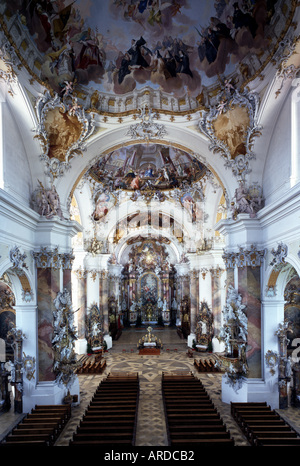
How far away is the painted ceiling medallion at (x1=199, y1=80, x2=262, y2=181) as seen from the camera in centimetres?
1250

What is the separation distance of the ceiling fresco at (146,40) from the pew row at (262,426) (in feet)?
37.2

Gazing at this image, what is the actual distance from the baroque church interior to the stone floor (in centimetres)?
11

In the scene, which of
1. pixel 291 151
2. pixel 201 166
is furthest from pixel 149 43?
pixel 201 166

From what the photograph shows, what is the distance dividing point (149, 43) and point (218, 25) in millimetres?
2491

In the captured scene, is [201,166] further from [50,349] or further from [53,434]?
[53,434]

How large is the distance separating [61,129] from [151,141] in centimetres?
441

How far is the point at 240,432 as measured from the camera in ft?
36.8

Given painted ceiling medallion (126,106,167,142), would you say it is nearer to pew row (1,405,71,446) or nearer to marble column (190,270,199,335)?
pew row (1,405,71,446)

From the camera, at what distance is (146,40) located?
12.1 m

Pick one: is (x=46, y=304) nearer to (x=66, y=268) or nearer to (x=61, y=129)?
(x=66, y=268)

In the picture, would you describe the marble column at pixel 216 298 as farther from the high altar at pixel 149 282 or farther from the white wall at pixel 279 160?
the high altar at pixel 149 282

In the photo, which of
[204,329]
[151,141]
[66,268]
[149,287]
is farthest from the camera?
[149,287]

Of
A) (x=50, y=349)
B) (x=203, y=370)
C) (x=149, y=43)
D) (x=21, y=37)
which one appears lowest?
(x=203, y=370)

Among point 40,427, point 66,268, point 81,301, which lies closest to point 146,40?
point 66,268
